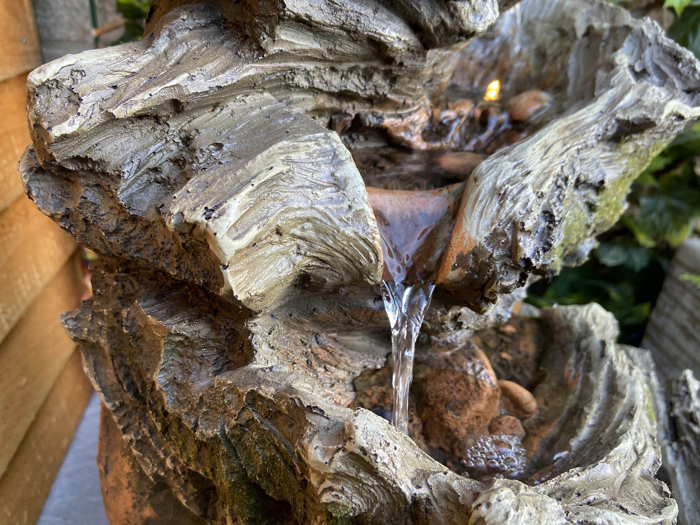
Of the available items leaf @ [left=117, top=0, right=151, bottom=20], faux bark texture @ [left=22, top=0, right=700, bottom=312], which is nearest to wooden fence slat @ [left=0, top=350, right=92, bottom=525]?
faux bark texture @ [left=22, top=0, right=700, bottom=312]

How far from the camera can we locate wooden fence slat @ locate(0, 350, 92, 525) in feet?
7.02

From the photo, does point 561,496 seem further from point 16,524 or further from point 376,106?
point 16,524

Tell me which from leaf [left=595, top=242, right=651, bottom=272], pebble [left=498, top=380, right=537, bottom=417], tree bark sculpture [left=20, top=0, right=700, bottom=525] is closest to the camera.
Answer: tree bark sculpture [left=20, top=0, right=700, bottom=525]

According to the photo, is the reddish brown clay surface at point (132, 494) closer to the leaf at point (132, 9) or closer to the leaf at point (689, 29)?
the leaf at point (132, 9)

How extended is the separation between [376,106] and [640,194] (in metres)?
2.77

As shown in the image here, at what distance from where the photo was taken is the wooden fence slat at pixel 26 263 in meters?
2.14

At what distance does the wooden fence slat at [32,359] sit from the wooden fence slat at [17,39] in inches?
40.3

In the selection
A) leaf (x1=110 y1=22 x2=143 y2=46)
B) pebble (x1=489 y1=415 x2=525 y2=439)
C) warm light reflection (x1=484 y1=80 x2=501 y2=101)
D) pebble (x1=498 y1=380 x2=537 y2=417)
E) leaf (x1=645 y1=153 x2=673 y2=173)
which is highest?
leaf (x1=110 y1=22 x2=143 y2=46)

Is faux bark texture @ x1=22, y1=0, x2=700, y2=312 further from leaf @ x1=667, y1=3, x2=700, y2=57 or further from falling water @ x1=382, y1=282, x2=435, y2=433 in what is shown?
leaf @ x1=667, y1=3, x2=700, y2=57

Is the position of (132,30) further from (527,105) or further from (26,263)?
(527,105)

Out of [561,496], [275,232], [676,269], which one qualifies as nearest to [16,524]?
[275,232]

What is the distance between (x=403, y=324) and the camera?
5.27 ft

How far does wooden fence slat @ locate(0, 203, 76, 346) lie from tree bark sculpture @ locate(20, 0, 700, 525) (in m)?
0.66

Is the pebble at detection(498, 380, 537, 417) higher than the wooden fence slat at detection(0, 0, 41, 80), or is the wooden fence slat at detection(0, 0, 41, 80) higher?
the wooden fence slat at detection(0, 0, 41, 80)
